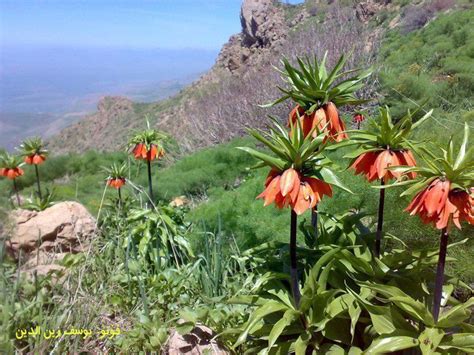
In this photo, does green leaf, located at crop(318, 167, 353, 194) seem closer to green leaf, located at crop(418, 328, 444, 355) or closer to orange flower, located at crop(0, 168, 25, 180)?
green leaf, located at crop(418, 328, 444, 355)

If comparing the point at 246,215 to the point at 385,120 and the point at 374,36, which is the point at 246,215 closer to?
the point at 385,120

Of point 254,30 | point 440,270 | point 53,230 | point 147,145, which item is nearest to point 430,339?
point 440,270

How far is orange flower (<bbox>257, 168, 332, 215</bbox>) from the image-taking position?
1590 mm

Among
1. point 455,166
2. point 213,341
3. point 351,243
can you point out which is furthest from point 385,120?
point 213,341

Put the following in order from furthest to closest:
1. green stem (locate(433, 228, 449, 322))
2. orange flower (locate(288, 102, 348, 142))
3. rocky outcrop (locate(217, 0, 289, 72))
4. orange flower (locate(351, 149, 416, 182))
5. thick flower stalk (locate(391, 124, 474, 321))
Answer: rocky outcrop (locate(217, 0, 289, 72))
orange flower (locate(288, 102, 348, 142))
orange flower (locate(351, 149, 416, 182))
green stem (locate(433, 228, 449, 322))
thick flower stalk (locate(391, 124, 474, 321))

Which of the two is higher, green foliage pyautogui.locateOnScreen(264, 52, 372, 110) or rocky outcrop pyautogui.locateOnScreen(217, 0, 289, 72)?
rocky outcrop pyautogui.locateOnScreen(217, 0, 289, 72)

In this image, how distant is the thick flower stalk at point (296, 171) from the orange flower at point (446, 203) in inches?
11.6

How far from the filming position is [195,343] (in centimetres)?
217

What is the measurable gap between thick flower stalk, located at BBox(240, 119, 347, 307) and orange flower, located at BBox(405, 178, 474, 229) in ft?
0.97

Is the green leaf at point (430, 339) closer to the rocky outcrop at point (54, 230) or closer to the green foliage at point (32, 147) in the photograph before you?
the rocky outcrop at point (54, 230)

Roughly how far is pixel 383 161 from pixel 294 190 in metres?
0.41

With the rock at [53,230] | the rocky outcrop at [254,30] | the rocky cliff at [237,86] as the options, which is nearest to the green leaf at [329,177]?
the rock at [53,230]

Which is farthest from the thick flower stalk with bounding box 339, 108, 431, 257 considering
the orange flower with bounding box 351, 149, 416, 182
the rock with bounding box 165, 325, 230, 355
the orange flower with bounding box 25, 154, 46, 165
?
the orange flower with bounding box 25, 154, 46, 165

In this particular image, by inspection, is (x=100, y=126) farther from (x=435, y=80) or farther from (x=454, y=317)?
(x=454, y=317)
